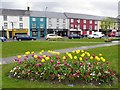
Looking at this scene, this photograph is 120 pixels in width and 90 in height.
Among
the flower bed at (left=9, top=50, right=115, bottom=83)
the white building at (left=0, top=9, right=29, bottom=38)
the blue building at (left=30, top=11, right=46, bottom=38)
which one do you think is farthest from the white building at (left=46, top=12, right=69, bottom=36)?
the flower bed at (left=9, top=50, right=115, bottom=83)

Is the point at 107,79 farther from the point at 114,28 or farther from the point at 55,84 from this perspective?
the point at 114,28

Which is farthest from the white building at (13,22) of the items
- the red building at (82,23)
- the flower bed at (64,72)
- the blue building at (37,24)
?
the flower bed at (64,72)

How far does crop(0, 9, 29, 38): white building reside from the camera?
61381 millimetres

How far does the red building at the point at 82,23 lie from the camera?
72.9 metres

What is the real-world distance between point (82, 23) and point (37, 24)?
728 inches

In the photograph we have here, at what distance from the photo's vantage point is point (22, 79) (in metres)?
7.71

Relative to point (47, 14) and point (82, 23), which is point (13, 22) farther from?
point (82, 23)

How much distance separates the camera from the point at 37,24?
65.6m

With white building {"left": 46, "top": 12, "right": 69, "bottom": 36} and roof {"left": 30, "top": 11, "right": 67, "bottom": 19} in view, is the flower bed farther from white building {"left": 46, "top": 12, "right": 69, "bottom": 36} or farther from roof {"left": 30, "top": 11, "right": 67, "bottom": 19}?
white building {"left": 46, "top": 12, "right": 69, "bottom": 36}

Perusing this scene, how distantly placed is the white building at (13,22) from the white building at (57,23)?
7.97 meters

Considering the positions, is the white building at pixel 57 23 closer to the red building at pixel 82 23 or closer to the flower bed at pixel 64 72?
the red building at pixel 82 23

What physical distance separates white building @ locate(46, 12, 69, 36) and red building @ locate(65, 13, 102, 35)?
5.96 feet

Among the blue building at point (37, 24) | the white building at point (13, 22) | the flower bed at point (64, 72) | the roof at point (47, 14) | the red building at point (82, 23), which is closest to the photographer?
the flower bed at point (64, 72)

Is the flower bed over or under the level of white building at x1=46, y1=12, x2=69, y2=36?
under
